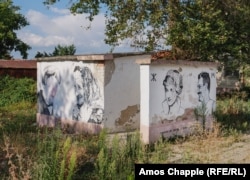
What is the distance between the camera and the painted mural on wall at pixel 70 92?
A: 488 inches

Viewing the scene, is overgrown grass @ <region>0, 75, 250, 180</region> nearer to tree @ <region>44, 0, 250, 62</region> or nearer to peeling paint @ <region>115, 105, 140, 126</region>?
peeling paint @ <region>115, 105, 140, 126</region>

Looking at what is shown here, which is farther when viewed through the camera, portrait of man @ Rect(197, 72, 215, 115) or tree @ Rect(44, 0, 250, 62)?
tree @ Rect(44, 0, 250, 62)

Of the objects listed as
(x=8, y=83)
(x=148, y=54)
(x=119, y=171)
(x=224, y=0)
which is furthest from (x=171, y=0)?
(x=119, y=171)

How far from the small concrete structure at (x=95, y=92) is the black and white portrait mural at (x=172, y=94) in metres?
1.69

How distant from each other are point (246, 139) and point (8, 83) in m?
16.6

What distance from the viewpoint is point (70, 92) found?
13414 mm

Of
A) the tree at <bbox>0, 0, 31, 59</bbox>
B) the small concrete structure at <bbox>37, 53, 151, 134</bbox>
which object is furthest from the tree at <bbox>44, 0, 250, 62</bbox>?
the tree at <bbox>0, 0, 31, 59</bbox>

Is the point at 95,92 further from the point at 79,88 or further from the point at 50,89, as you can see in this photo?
the point at 50,89

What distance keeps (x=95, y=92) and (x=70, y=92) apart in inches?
55.2

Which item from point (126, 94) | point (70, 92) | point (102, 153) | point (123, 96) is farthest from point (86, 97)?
point (102, 153)

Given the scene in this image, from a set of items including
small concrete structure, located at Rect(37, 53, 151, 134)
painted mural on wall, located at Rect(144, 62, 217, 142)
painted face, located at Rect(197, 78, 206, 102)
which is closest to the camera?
painted mural on wall, located at Rect(144, 62, 217, 142)

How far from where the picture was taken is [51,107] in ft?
46.9

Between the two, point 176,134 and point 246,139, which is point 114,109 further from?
point 246,139

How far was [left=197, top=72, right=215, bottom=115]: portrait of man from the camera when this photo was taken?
39.0ft
